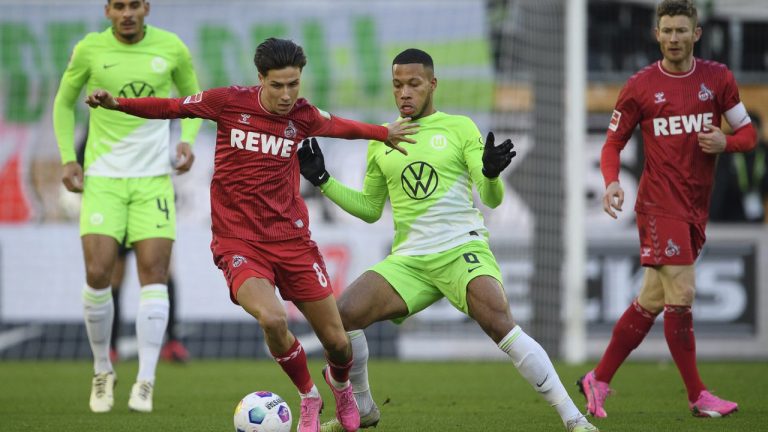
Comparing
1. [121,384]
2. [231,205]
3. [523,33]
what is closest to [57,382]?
[121,384]

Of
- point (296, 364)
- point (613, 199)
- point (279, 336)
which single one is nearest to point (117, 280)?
Result: point (296, 364)

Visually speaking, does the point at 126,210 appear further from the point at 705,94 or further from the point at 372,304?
the point at 705,94

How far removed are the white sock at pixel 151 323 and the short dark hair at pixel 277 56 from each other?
84.0 inches

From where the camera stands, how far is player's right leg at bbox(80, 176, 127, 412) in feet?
24.3

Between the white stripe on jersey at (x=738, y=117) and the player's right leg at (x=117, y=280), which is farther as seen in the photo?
the player's right leg at (x=117, y=280)

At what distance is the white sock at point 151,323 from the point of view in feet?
24.3

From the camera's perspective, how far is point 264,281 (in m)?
5.88

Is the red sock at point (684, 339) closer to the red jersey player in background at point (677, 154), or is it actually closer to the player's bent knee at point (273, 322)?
the red jersey player in background at point (677, 154)

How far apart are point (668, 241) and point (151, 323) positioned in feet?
10.4

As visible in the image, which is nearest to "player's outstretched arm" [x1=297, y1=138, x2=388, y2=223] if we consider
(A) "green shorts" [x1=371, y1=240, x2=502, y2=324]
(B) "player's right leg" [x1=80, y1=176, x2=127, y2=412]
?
(A) "green shorts" [x1=371, y1=240, x2=502, y2=324]

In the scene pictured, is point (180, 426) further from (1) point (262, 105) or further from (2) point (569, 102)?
(2) point (569, 102)

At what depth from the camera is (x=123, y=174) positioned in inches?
300

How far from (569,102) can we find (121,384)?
5.18 metres

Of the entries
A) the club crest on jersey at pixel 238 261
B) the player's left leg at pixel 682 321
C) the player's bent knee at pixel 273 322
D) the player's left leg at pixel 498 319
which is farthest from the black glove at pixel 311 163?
the player's left leg at pixel 682 321
